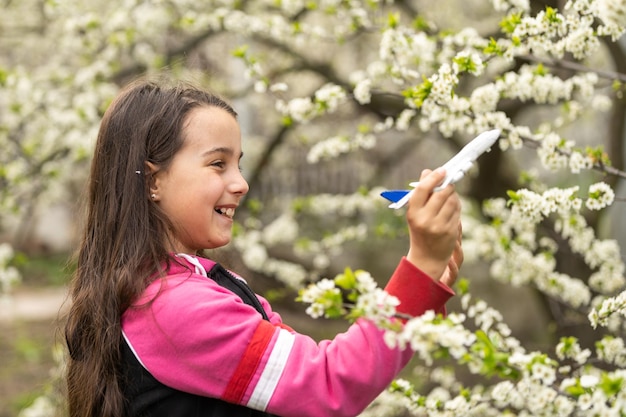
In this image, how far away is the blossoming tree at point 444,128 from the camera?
5.25 ft

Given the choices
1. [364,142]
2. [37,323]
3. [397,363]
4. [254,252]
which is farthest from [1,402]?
[397,363]

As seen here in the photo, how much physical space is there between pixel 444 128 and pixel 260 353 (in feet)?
4.28

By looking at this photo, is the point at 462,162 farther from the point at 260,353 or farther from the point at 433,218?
the point at 260,353

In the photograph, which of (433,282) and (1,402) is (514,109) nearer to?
(433,282)

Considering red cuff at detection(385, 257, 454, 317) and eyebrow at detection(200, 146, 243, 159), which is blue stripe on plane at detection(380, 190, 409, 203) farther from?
eyebrow at detection(200, 146, 243, 159)

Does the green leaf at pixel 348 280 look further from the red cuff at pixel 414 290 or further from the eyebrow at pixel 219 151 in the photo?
the eyebrow at pixel 219 151

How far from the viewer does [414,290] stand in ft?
4.91

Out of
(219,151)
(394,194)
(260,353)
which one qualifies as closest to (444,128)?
(219,151)

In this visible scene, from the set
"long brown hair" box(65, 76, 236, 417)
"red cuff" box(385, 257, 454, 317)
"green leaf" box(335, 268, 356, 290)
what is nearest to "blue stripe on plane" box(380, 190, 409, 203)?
"red cuff" box(385, 257, 454, 317)

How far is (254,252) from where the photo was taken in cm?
485

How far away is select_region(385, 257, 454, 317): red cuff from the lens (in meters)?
1.49

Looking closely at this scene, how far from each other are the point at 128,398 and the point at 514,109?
11.4ft

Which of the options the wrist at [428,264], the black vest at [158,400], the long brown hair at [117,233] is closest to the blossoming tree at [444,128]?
the wrist at [428,264]

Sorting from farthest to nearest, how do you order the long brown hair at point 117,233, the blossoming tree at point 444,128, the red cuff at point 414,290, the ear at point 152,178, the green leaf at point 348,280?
the ear at point 152,178 → the long brown hair at point 117,233 → the blossoming tree at point 444,128 → the red cuff at point 414,290 → the green leaf at point 348,280
